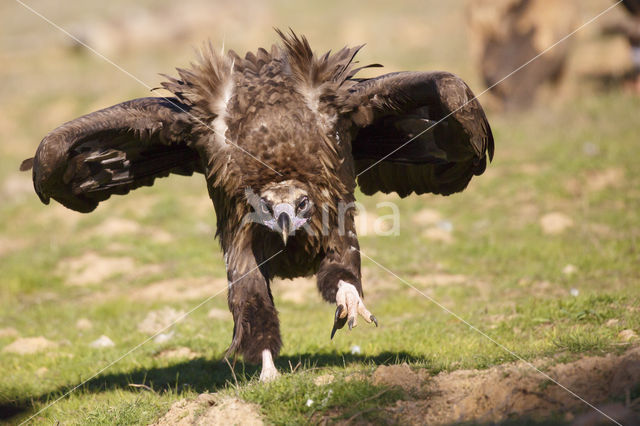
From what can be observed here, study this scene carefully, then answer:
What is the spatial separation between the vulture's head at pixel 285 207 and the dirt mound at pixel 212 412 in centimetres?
106

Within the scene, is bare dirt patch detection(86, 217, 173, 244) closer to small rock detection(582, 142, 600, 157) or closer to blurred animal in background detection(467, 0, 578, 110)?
small rock detection(582, 142, 600, 157)

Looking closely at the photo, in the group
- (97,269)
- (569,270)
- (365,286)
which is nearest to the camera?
(569,270)

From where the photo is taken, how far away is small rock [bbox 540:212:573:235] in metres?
9.41

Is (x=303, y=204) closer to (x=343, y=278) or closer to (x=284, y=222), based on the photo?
(x=284, y=222)

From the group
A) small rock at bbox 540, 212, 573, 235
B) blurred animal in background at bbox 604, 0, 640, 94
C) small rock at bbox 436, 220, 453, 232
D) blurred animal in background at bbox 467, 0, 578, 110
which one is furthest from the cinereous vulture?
blurred animal in background at bbox 467, 0, 578, 110

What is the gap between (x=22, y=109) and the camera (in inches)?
744

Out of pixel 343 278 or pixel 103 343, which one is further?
pixel 103 343

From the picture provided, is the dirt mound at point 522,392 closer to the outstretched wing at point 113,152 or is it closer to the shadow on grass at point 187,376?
the shadow on grass at point 187,376

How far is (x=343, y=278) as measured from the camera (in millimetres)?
5164

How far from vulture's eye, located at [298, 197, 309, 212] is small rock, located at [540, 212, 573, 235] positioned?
5295 millimetres

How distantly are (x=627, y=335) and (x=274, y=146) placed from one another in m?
2.93

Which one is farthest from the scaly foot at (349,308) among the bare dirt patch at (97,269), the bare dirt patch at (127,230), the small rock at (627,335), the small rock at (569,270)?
the bare dirt patch at (127,230)

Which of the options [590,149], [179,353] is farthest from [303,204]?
[590,149]

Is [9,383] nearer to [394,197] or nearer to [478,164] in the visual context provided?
[478,164]
